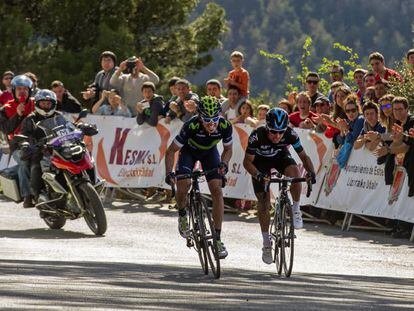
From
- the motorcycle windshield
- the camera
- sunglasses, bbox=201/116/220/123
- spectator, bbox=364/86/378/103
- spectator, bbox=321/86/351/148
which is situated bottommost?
the motorcycle windshield

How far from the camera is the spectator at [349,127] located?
67.2 feet

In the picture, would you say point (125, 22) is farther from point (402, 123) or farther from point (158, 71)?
point (402, 123)

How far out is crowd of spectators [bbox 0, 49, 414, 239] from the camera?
19.5 m

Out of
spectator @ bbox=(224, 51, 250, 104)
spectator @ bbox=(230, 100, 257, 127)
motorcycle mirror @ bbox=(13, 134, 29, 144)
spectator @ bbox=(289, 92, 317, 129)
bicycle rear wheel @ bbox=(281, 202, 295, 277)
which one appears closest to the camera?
bicycle rear wheel @ bbox=(281, 202, 295, 277)

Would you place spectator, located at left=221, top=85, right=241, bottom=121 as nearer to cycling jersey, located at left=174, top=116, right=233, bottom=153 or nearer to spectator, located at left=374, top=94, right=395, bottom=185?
spectator, located at left=374, top=94, right=395, bottom=185

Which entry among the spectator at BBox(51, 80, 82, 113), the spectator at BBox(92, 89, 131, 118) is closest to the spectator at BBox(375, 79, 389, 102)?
the spectator at BBox(92, 89, 131, 118)

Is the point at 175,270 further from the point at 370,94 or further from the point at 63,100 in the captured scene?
the point at 63,100

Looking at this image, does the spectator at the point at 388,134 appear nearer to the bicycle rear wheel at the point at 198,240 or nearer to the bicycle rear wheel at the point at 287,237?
the bicycle rear wheel at the point at 287,237

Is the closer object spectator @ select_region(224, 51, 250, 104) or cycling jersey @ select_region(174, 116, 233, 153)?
cycling jersey @ select_region(174, 116, 233, 153)

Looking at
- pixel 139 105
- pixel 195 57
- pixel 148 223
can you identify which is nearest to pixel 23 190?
pixel 148 223

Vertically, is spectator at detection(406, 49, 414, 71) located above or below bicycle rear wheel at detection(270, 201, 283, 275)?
above

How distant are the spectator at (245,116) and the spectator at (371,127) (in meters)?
2.88

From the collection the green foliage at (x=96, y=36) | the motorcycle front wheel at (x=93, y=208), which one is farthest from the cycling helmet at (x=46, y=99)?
the green foliage at (x=96, y=36)

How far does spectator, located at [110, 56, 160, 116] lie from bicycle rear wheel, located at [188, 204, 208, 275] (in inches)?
410
